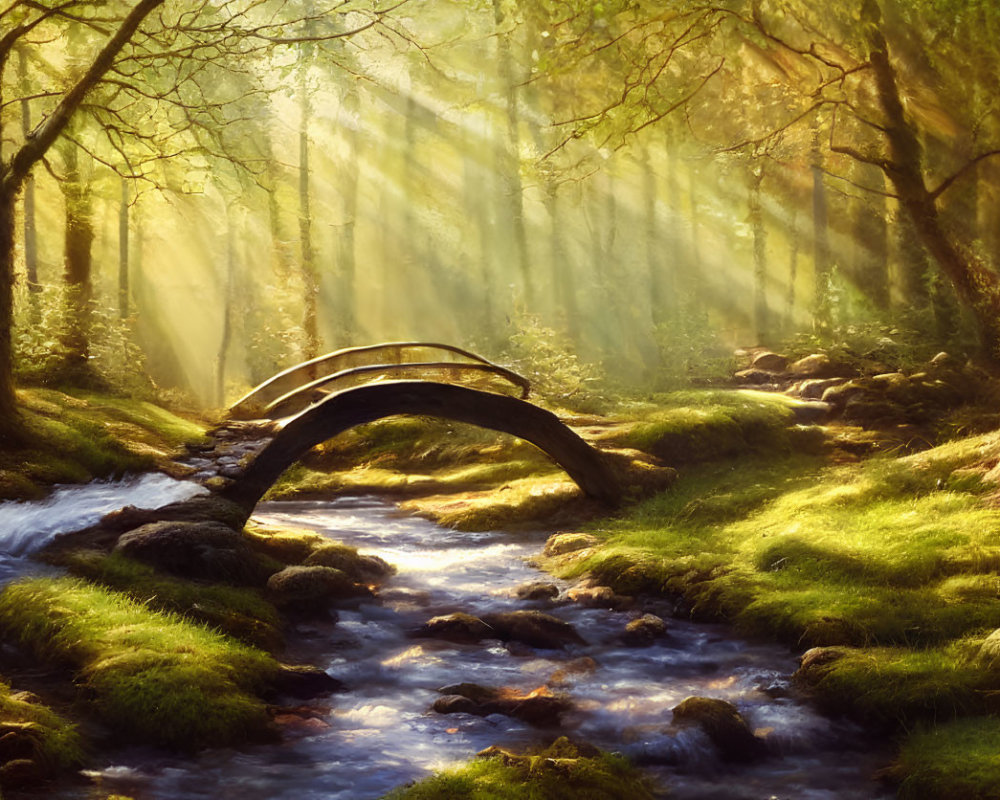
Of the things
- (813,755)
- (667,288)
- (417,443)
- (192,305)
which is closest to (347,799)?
(813,755)

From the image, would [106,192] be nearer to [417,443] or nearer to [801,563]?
[417,443]

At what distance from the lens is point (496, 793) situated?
535 cm

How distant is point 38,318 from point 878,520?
585 inches

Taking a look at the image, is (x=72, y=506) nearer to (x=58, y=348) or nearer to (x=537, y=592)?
(x=537, y=592)

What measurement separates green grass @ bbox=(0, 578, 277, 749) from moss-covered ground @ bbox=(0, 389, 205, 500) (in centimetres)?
301

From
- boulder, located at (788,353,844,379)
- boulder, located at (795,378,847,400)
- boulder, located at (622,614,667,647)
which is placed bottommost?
boulder, located at (622,614,667,647)

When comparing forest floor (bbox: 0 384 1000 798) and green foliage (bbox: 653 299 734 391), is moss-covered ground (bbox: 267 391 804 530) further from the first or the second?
green foliage (bbox: 653 299 734 391)

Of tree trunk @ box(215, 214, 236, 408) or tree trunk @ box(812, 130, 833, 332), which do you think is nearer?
tree trunk @ box(812, 130, 833, 332)

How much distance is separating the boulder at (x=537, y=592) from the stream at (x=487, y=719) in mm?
138

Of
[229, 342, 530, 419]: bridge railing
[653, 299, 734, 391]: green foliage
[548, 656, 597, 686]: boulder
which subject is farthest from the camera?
[653, 299, 734, 391]: green foliage

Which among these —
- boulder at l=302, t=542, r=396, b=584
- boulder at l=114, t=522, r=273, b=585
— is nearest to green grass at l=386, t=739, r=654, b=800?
boulder at l=114, t=522, r=273, b=585

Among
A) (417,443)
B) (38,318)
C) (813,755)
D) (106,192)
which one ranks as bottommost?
(813,755)

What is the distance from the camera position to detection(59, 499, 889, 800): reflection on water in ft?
18.4

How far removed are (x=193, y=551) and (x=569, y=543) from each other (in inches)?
177
